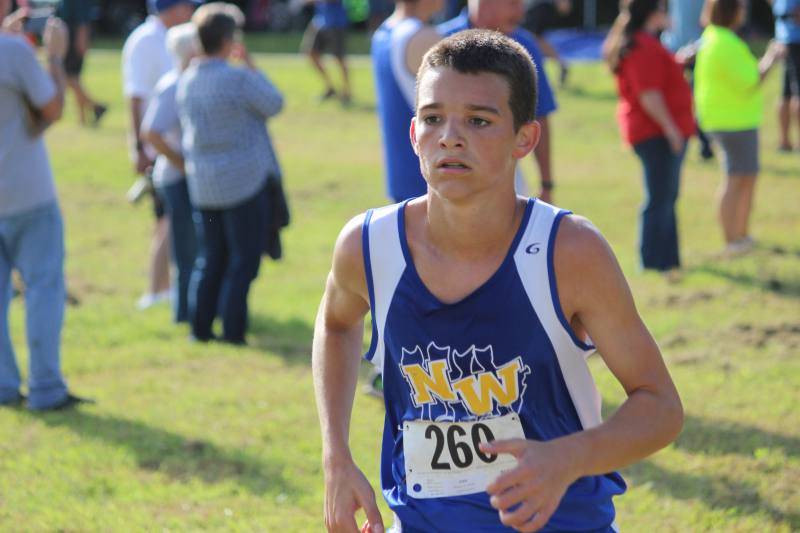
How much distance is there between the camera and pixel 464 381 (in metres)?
2.90

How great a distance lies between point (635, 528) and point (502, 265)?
7.93 ft

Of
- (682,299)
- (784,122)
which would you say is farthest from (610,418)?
(784,122)

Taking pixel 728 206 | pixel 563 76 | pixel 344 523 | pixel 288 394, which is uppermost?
pixel 344 523

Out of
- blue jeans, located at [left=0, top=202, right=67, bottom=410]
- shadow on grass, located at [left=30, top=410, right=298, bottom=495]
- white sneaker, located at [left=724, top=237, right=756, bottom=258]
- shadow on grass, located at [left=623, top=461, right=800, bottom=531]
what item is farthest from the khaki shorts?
shadow on grass, located at [left=623, top=461, right=800, bottom=531]

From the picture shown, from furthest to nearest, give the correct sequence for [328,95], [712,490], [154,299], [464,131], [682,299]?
[328,95] < [154,299] < [682,299] < [712,490] < [464,131]

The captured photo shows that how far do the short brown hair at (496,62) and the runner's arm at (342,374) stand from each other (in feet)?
1.61

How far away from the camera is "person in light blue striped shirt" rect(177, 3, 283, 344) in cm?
757

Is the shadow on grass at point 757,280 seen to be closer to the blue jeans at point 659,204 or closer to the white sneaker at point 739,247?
the blue jeans at point 659,204

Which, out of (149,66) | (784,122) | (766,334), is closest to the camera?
(766,334)

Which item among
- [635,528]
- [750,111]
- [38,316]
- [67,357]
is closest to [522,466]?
[635,528]

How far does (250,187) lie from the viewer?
25.5ft

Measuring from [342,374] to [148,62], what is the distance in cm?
657

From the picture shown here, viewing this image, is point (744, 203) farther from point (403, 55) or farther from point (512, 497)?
point (512, 497)

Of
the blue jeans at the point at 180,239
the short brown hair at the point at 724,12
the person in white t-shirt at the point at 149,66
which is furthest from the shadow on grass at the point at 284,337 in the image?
the short brown hair at the point at 724,12
